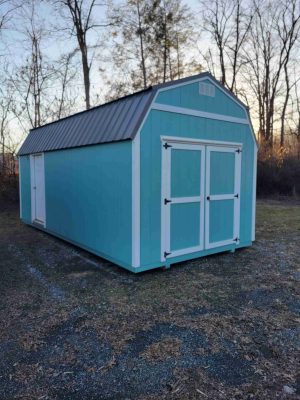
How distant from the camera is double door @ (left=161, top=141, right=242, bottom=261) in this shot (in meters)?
4.10

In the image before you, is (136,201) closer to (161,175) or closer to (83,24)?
(161,175)

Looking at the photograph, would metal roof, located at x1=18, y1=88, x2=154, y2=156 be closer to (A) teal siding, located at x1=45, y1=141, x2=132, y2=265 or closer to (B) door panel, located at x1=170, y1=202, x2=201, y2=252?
(A) teal siding, located at x1=45, y1=141, x2=132, y2=265

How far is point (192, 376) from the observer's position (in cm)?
199

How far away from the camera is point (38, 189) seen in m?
6.95

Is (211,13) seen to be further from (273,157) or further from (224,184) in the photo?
(224,184)

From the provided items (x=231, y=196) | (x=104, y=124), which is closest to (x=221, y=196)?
(x=231, y=196)

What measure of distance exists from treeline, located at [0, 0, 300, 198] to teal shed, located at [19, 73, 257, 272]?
653 centimetres

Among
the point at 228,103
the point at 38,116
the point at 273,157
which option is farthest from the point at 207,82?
the point at 273,157

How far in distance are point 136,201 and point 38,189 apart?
3985mm

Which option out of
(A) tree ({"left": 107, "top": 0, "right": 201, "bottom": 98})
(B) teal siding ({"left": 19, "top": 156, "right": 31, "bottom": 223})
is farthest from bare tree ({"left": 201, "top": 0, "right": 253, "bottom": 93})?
(B) teal siding ({"left": 19, "top": 156, "right": 31, "bottom": 223})

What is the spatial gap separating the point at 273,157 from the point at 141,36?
7.73 meters

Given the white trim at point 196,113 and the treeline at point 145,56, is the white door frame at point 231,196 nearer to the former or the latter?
the white trim at point 196,113

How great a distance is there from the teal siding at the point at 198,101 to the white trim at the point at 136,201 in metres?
0.71

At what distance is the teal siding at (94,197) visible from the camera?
3994 mm
